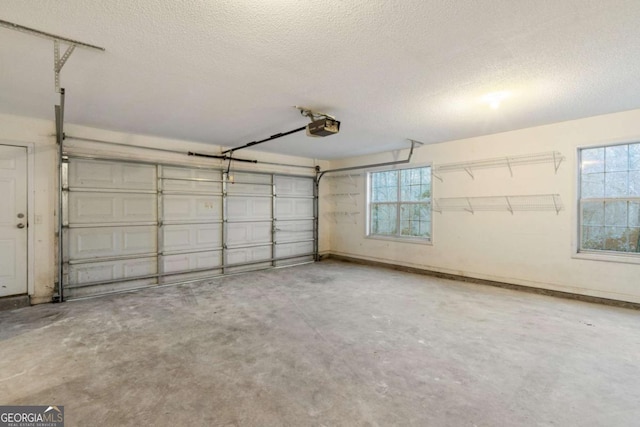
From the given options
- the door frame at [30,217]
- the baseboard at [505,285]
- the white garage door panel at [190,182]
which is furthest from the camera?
the white garage door panel at [190,182]

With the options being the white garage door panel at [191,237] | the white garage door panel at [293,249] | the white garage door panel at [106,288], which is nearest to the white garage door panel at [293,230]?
the white garage door panel at [293,249]

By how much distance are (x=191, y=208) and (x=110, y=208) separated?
1.20m

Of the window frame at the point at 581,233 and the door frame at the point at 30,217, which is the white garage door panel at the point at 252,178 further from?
the window frame at the point at 581,233

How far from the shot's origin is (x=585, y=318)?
335cm

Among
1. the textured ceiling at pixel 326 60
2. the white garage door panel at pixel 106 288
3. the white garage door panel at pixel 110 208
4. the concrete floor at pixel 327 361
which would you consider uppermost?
the textured ceiling at pixel 326 60

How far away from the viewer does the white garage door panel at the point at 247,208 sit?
581 cm

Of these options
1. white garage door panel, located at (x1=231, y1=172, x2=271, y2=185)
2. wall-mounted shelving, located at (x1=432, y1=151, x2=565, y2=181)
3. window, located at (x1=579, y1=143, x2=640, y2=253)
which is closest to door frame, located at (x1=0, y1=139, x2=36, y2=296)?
white garage door panel, located at (x1=231, y1=172, x2=271, y2=185)

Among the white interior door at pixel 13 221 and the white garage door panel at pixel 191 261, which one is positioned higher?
the white interior door at pixel 13 221

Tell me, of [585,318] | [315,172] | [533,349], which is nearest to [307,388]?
[533,349]

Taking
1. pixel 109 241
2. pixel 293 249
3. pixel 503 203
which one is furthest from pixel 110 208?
pixel 503 203

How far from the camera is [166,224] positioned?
5031 millimetres

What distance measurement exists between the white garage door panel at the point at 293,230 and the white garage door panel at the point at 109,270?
8.21 ft

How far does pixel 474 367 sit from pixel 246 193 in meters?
4.85

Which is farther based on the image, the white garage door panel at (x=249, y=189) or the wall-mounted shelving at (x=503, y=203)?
the white garage door panel at (x=249, y=189)
